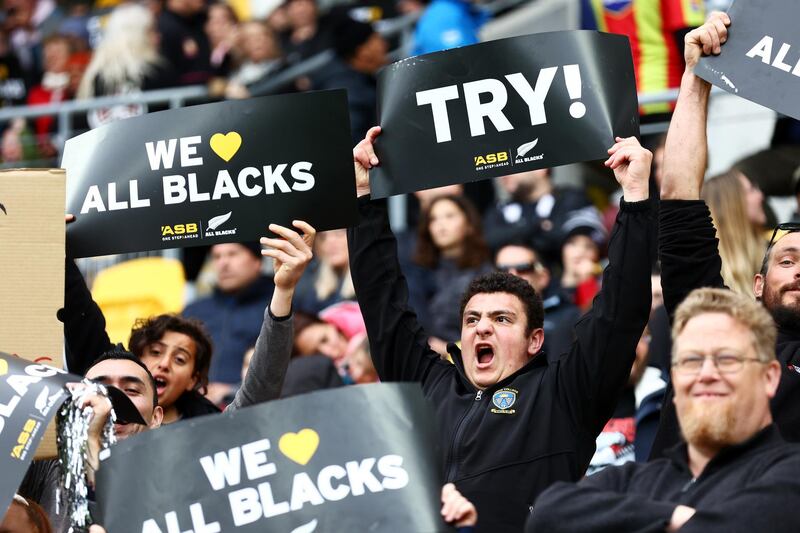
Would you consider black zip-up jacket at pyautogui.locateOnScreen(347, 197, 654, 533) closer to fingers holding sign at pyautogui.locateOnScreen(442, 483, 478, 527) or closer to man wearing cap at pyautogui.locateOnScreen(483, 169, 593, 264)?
fingers holding sign at pyautogui.locateOnScreen(442, 483, 478, 527)

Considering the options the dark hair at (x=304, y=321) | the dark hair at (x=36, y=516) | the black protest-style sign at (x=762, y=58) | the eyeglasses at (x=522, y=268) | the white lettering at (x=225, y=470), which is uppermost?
the black protest-style sign at (x=762, y=58)

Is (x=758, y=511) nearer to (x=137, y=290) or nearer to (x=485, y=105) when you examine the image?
(x=485, y=105)

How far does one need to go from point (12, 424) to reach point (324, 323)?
365 centimetres

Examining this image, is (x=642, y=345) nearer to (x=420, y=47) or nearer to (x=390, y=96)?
(x=390, y=96)

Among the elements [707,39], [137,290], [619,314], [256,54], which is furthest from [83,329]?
[256,54]

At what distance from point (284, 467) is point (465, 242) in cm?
469

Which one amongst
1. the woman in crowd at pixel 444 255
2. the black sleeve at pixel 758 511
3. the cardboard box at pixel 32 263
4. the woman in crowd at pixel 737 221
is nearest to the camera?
the black sleeve at pixel 758 511

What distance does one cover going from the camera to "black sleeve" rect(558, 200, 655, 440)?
5.35 m

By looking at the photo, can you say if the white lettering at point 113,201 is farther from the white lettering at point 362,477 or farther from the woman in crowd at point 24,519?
the white lettering at point 362,477

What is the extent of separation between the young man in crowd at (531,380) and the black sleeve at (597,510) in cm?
78

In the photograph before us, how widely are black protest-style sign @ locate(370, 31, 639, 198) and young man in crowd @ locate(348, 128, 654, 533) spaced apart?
0.22 meters

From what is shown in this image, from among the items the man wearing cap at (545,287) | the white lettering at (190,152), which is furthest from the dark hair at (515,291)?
the man wearing cap at (545,287)

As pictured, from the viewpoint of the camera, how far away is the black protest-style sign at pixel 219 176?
231 inches

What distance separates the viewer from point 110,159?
6.10 metres
